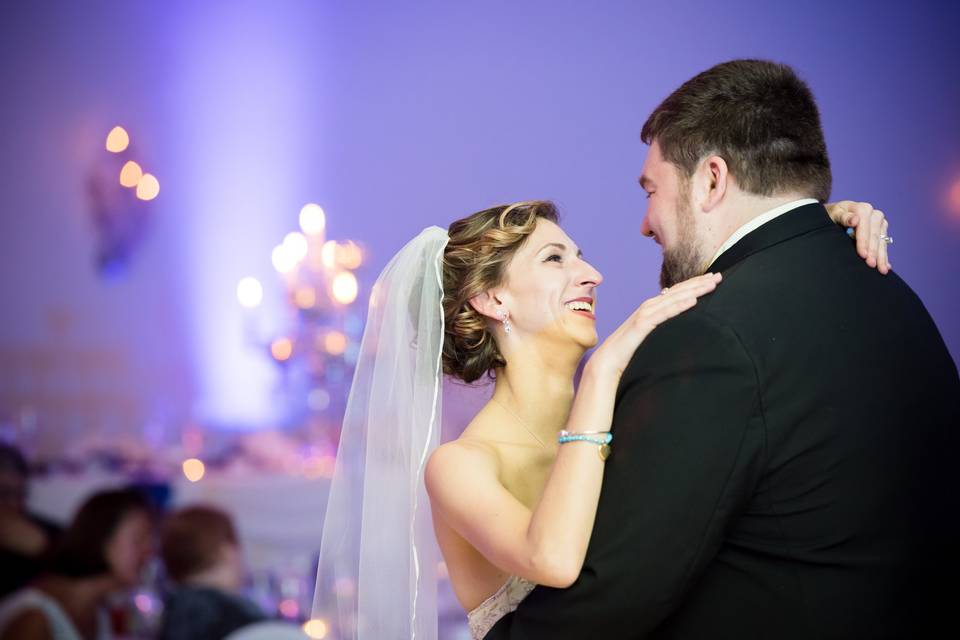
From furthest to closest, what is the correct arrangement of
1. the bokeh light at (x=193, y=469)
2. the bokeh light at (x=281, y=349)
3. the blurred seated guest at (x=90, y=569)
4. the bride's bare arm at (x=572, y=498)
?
the bokeh light at (x=281, y=349) < the bokeh light at (x=193, y=469) < the blurred seated guest at (x=90, y=569) < the bride's bare arm at (x=572, y=498)

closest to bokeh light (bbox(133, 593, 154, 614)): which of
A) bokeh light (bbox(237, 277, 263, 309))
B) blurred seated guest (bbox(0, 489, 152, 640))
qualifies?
blurred seated guest (bbox(0, 489, 152, 640))

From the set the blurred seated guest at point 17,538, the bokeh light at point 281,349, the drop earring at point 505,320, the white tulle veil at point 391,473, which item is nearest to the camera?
the white tulle veil at point 391,473

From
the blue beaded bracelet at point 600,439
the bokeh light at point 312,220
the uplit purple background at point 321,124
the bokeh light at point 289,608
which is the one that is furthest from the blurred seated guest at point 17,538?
the blue beaded bracelet at point 600,439

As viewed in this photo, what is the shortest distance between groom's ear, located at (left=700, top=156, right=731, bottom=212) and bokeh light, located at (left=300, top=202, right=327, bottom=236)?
158 inches

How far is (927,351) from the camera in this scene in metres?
1.93

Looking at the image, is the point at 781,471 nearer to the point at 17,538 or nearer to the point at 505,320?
the point at 505,320

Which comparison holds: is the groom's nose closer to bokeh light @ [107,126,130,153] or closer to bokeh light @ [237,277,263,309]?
bokeh light @ [237,277,263,309]

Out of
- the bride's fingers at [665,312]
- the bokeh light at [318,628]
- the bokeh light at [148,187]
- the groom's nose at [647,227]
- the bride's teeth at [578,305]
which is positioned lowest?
the bokeh light at [318,628]

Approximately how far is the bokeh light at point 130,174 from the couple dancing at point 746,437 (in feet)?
15.4

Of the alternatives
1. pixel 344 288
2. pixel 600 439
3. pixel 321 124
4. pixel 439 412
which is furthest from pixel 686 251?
pixel 321 124

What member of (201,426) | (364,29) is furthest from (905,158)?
(201,426)

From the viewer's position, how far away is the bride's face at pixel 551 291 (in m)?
2.62

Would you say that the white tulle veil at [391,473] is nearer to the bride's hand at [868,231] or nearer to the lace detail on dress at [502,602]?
the lace detail on dress at [502,602]

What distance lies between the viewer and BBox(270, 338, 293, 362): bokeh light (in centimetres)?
580
